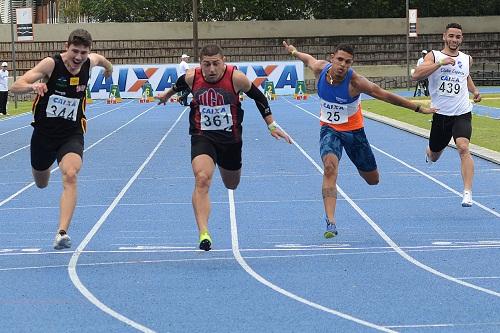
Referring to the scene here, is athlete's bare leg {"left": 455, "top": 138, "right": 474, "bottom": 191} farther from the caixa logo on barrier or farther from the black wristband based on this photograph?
the caixa logo on barrier

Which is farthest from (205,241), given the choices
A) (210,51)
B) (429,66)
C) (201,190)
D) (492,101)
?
(492,101)

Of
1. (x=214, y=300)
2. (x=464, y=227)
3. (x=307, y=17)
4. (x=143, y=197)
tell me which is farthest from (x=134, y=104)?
(x=214, y=300)

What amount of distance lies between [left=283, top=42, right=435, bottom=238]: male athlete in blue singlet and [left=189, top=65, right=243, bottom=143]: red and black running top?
1.09m

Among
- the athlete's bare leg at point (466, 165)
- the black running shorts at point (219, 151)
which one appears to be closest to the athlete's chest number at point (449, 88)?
the athlete's bare leg at point (466, 165)

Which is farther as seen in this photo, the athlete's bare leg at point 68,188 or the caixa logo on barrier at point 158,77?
the caixa logo on barrier at point 158,77

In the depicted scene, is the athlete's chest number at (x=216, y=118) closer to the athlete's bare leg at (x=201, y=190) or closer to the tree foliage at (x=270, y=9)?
the athlete's bare leg at (x=201, y=190)

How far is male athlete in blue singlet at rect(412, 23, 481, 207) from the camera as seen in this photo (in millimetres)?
12024

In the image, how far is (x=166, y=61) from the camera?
5681 cm

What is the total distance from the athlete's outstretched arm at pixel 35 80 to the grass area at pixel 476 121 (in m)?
11.1

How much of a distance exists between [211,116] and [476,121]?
59.3 ft

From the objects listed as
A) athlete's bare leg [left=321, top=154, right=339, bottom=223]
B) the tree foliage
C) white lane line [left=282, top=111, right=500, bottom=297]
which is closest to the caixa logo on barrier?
the tree foliage

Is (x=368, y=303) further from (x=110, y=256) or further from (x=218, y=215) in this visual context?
(x=218, y=215)

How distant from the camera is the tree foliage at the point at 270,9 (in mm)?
62531

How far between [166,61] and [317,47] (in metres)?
7.66
